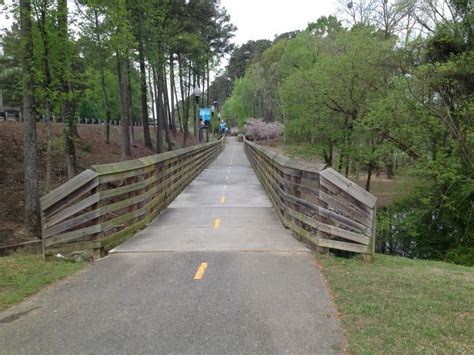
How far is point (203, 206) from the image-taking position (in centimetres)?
1134

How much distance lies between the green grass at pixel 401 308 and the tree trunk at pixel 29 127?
8.38 m

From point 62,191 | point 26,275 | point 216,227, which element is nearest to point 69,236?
point 62,191

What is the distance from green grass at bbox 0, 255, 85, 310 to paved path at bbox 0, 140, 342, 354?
173 millimetres

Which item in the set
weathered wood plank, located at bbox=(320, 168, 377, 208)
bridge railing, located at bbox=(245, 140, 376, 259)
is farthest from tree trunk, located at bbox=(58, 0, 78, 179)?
weathered wood plank, located at bbox=(320, 168, 377, 208)

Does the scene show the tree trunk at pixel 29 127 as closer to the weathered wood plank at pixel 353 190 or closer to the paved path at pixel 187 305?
the paved path at pixel 187 305

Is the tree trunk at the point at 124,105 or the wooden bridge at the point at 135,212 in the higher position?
the tree trunk at the point at 124,105

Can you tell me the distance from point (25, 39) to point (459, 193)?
46.3 ft

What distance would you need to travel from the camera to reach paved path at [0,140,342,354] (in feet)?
11.6

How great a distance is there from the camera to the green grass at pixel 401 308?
339 centimetres

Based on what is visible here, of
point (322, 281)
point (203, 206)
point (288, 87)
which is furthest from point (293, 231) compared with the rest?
point (288, 87)

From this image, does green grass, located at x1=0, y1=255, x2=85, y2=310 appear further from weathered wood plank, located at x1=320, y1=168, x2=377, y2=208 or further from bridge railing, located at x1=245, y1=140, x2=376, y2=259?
weathered wood plank, located at x1=320, y1=168, x2=377, y2=208

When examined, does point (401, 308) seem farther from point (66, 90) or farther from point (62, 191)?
point (66, 90)

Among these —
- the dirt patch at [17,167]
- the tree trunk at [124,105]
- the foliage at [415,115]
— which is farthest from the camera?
the tree trunk at [124,105]

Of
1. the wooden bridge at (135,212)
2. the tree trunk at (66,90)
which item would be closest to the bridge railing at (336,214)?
the wooden bridge at (135,212)
